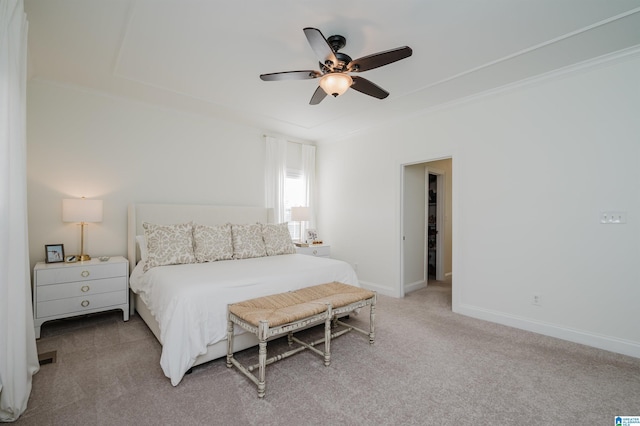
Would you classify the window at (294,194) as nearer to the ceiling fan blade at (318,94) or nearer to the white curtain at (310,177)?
the white curtain at (310,177)

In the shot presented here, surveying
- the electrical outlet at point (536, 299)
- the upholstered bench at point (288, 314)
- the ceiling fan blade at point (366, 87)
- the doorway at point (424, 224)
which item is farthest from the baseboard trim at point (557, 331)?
the ceiling fan blade at point (366, 87)

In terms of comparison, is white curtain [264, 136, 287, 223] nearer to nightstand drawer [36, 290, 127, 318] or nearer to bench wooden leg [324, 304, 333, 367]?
nightstand drawer [36, 290, 127, 318]

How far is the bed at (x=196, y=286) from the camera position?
2.12 metres

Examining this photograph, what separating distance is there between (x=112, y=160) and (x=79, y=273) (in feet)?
4.67

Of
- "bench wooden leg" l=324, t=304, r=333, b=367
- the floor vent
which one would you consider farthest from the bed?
the floor vent

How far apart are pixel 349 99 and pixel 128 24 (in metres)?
2.32

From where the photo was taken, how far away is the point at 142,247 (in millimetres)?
3309

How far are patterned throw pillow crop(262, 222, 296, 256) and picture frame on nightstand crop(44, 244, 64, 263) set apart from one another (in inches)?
86.5

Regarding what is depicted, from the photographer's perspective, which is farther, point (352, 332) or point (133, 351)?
point (352, 332)

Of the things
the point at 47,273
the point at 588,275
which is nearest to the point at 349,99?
the point at 588,275

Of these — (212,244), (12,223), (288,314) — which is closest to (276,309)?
(288,314)

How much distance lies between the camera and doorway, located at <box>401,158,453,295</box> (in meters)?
4.73

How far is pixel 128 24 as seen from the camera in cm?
230

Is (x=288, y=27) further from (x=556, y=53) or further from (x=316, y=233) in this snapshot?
(x=316, y=233)
